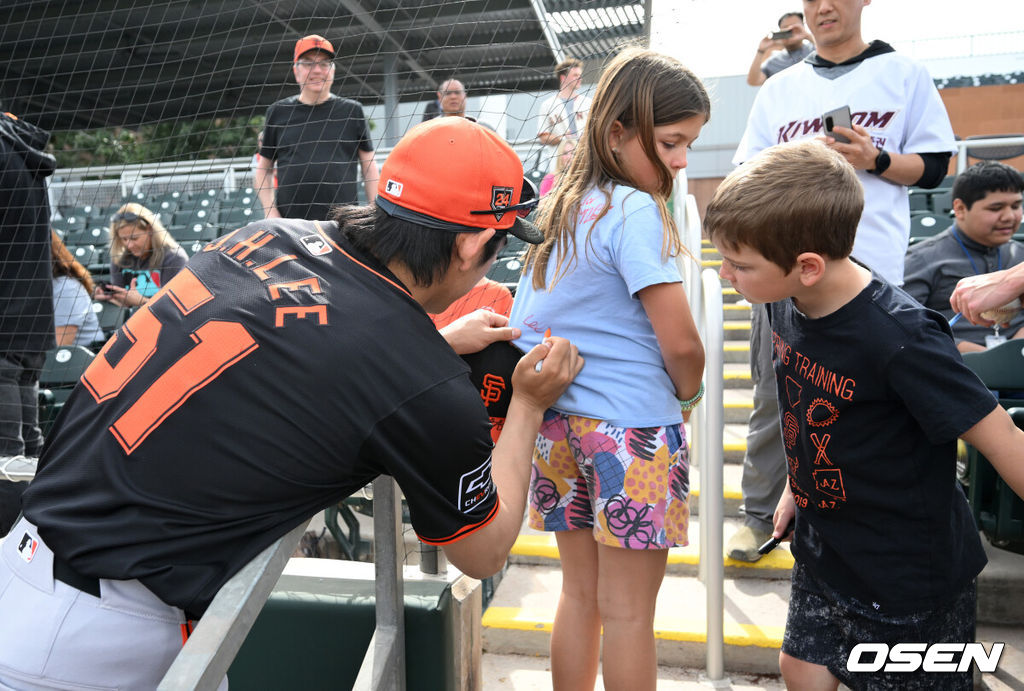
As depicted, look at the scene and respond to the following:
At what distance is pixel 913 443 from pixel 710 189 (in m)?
9.76

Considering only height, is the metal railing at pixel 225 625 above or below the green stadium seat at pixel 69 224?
below

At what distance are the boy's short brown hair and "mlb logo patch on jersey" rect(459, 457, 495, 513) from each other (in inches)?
24.0

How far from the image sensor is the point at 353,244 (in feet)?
3.57

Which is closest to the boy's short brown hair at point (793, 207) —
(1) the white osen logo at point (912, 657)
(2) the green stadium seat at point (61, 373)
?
(1) the white osen logo at point (912, 657)

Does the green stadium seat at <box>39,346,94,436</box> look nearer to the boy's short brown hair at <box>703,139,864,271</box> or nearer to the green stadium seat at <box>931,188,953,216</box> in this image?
the boy's short brown hair at <box>703,139,864,271</box>

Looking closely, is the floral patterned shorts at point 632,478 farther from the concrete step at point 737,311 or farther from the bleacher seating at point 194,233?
the bleacher seating at point 194,233

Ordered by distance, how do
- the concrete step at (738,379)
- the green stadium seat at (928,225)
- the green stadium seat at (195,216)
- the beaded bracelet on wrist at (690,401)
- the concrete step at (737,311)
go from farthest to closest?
1. the green stadium seat at (195,216)
2. the concrete step at (737,311)
3. the green stadium seat at (928,225)
4. the concrete step at (738,379)
5. the beaded bracelet on wrist at (690,401)

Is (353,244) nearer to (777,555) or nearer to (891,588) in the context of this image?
(891,588)

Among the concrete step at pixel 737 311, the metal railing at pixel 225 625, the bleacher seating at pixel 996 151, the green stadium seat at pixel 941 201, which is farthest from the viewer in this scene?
the green stadium seat at pixel 941 201

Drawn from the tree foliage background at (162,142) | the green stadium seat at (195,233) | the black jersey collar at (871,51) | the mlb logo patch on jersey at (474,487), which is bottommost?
the mlb logo patch on jersey at (474,487)

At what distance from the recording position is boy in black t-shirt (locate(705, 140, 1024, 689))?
1244 mm

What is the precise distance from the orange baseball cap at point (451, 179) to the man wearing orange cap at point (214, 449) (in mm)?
25

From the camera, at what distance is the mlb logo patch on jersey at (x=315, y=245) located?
3.43ft

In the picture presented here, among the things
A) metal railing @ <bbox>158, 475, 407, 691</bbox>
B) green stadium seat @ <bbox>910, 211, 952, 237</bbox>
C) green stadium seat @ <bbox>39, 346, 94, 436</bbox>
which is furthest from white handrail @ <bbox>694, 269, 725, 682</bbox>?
green stadium seat @ <bbox>910, 211, 952, 237</bbox>
